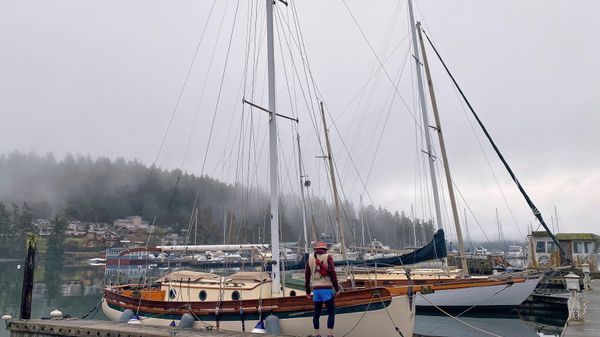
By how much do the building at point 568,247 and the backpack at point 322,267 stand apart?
29383 mm

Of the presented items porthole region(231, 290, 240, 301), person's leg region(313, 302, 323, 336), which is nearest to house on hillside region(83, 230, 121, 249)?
porthole region(231, 290, 240, 301)

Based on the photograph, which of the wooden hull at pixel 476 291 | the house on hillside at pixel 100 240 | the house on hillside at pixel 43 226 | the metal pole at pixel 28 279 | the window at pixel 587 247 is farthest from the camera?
the house on hillside at pixel 43 226

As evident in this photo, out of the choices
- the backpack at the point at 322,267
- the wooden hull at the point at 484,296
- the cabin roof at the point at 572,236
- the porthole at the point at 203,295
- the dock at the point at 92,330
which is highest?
the cabin roof at the point at 572,236

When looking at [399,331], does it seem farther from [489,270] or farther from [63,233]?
[63,233]

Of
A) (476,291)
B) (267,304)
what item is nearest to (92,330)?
(267,304)

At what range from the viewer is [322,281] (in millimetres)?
9938

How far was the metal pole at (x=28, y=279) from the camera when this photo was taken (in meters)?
12.7

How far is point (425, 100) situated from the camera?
83.6ft

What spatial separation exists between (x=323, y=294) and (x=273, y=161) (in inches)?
200

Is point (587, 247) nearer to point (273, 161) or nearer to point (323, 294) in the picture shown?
point (273, 161)

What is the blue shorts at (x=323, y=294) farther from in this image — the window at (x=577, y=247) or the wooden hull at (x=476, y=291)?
the window at (x=577, y=247)

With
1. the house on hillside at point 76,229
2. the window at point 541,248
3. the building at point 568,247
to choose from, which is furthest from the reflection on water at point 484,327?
the house on hillside at point 76,229

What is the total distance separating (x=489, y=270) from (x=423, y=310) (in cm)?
1699

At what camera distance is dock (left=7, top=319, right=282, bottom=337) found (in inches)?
387
